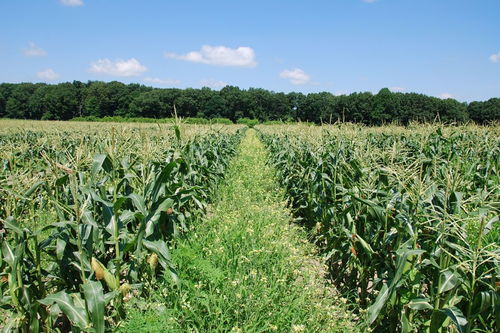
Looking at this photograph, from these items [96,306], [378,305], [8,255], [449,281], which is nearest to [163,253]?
[96,306]

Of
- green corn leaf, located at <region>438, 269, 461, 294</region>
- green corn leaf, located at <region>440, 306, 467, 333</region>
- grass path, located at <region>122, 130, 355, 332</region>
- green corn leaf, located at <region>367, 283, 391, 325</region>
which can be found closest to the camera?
green corn leaf, located at <region>440, 306, 467, 333</region>

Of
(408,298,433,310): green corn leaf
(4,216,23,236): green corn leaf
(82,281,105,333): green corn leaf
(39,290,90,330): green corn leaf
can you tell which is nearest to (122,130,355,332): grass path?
(82,281,105,333): green corn leaf

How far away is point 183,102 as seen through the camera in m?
91.0

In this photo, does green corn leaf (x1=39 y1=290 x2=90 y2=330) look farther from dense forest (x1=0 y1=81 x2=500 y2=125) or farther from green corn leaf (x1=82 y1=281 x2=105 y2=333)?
dense forest (x1=0 y1=81 x2=500 y2=125)

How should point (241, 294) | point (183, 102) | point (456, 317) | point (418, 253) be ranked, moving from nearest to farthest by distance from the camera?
point (456, 317), point (418, 253), point (241, 294), point (183, 102)

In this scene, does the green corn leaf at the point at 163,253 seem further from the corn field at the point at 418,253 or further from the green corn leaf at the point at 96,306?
the corn field at the point at 418,253

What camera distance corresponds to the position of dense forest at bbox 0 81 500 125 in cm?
7506

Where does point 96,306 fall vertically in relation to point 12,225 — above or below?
below

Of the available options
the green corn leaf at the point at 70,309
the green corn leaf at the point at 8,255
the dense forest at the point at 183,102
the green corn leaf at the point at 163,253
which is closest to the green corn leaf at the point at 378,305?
the green corn leaf at the point at 163,253

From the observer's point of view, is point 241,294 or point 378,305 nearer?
point 378,305

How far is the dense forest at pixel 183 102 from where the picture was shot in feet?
246

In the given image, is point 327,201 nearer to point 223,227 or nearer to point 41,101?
point 223,227

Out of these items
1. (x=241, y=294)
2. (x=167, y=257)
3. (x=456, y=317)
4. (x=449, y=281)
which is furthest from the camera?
(x=241, y=294)

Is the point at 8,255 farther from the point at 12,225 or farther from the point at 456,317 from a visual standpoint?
the point at 456,317
